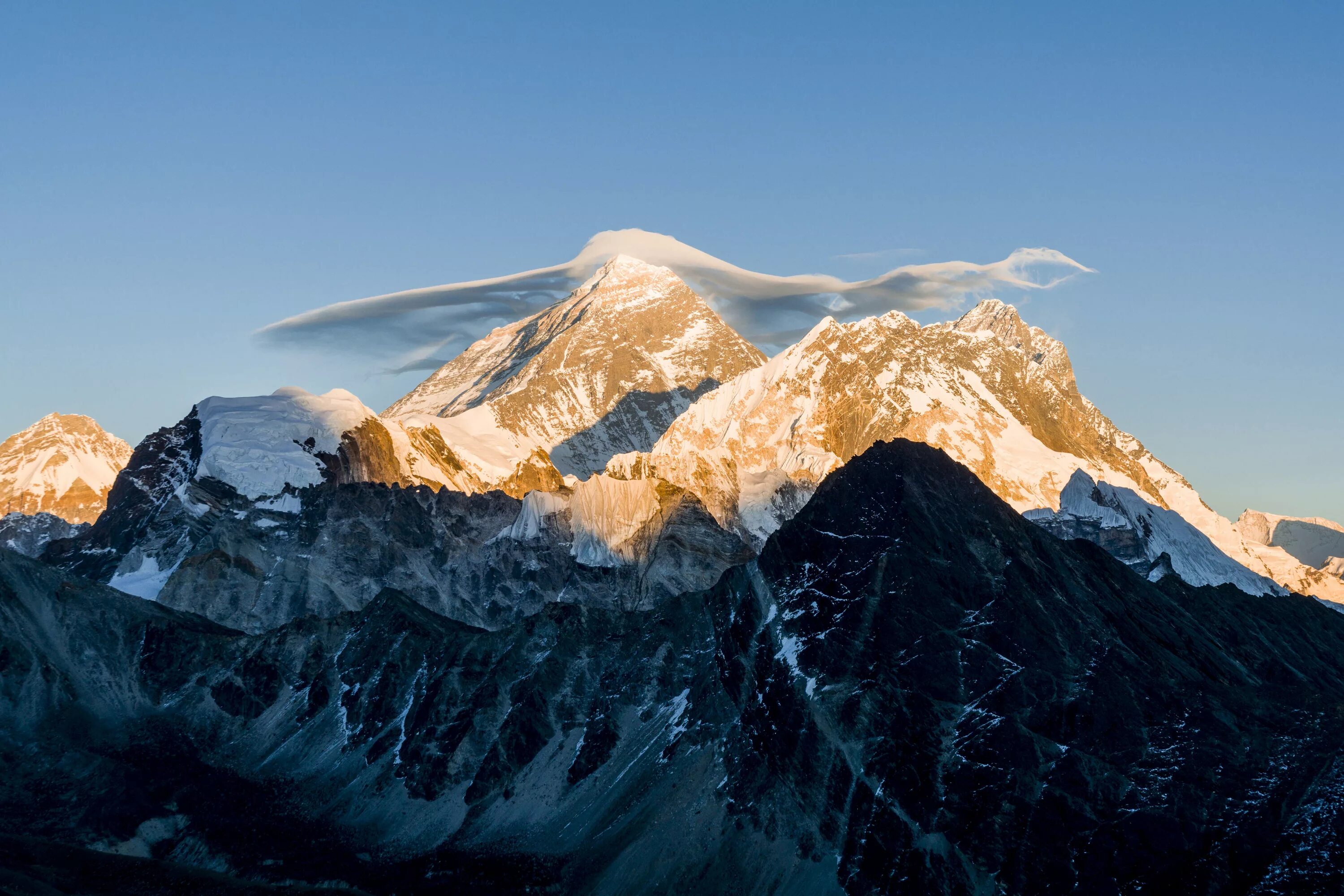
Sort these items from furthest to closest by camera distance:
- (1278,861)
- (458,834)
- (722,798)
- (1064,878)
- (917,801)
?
(458,834)
(722,798)
(917,801)
(1064,878)
(1278,861)

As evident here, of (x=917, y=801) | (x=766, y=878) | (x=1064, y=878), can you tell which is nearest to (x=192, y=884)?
(x=766, y=878)

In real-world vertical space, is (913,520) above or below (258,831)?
above

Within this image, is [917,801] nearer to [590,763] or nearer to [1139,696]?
[1139,696]

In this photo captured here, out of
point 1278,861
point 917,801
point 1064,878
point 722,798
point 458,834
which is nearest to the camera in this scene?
point 1278,861

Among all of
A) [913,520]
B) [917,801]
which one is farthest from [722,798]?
[913,520]

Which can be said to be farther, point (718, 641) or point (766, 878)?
point (718, 641)

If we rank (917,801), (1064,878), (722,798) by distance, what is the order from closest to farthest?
(1064,878)
(917,801)
(722,798)

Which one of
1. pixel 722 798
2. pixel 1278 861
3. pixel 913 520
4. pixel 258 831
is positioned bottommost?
pixel 258 831

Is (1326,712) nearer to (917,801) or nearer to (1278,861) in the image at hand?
(1278,861)

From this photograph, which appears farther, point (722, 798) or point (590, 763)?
point (590, 763)
